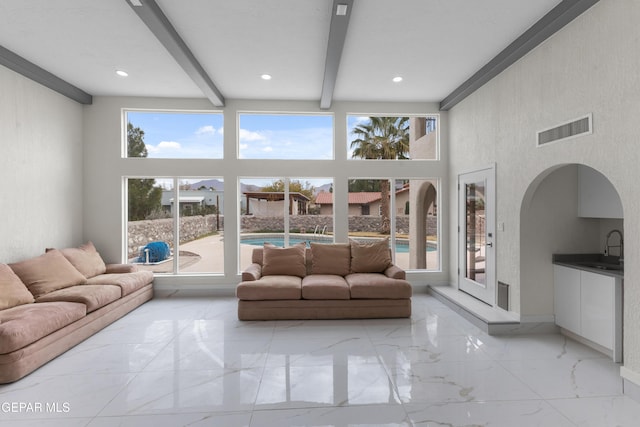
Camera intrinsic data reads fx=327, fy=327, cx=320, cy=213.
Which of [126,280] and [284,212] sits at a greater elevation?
[284,212]

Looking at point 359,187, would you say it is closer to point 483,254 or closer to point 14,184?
point 483,254

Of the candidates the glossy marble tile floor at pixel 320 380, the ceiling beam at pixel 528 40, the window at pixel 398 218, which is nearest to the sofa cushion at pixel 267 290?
the glossy marble tile floor at pixel 320 380

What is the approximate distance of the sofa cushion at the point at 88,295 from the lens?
364 centimetres

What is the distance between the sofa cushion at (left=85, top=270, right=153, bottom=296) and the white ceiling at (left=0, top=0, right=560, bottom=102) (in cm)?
285

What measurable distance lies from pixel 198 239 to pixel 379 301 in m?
3.32

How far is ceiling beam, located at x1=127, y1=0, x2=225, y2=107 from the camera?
290 cm

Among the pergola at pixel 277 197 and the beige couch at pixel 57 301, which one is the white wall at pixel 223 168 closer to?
the pergola at pixel 277 197

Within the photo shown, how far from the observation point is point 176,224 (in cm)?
567

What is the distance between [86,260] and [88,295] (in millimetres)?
1282

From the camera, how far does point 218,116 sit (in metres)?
5.70

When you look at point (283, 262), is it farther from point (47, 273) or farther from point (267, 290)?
point (47, 273)

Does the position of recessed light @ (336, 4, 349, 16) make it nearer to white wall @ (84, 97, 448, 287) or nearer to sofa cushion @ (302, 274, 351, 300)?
white wall @ (84, 97, 448, 287)

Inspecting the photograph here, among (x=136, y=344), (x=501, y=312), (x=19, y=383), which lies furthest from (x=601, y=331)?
(x=19, y=383)

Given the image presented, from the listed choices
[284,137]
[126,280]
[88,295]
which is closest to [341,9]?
[284,137]
